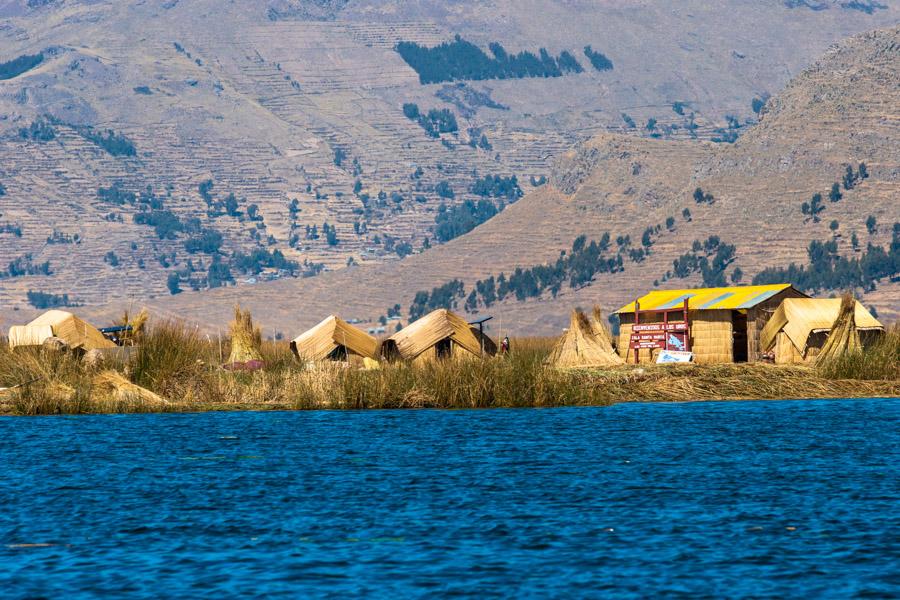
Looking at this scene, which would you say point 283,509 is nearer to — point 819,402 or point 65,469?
point 65,469

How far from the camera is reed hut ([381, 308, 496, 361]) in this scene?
63469 millimetres

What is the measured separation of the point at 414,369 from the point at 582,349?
683 inches

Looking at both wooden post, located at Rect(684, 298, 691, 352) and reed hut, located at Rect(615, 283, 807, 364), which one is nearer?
reed hut, located at Rect(615, 283, 807, 364)

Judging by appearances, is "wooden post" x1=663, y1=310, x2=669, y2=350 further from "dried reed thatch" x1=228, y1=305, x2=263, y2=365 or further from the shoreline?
"dried reed thatch" x1=228, y1=305, x2=263, y2=365

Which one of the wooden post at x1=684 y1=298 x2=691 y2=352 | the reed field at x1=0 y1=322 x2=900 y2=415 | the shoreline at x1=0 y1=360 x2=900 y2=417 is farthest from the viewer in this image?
the wooden post at x1=684 y1=298 x2=691 y2=352

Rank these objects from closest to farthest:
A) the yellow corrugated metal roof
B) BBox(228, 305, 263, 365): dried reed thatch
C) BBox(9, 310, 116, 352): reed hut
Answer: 1. BBox(228, 305, 263, 365): dried reed thatch
2. BBox(9, 310, 116, 352): reed hut
3. the yellow corrugated metal roof

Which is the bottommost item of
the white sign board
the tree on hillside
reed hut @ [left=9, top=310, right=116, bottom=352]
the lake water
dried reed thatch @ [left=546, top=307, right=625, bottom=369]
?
the lake water

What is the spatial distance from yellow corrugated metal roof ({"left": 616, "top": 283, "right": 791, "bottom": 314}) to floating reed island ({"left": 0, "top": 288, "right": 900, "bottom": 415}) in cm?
64

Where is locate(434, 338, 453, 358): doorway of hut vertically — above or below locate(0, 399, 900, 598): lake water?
above

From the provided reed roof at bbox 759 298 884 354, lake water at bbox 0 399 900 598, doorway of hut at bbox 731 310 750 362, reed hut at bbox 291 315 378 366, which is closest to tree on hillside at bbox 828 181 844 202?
doorway of hut at bbox 731 310 750 362

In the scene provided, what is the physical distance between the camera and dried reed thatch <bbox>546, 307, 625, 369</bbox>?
206 ft

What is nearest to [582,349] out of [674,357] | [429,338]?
[674,357]

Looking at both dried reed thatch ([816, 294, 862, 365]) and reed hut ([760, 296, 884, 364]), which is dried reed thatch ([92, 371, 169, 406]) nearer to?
dried reed thatch ([816, 294, 862, 365])

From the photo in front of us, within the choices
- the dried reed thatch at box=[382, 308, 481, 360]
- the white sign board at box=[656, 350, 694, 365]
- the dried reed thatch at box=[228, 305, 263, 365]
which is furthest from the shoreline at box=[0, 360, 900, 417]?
the white sign board at box=[656, 350, 694, 365]
